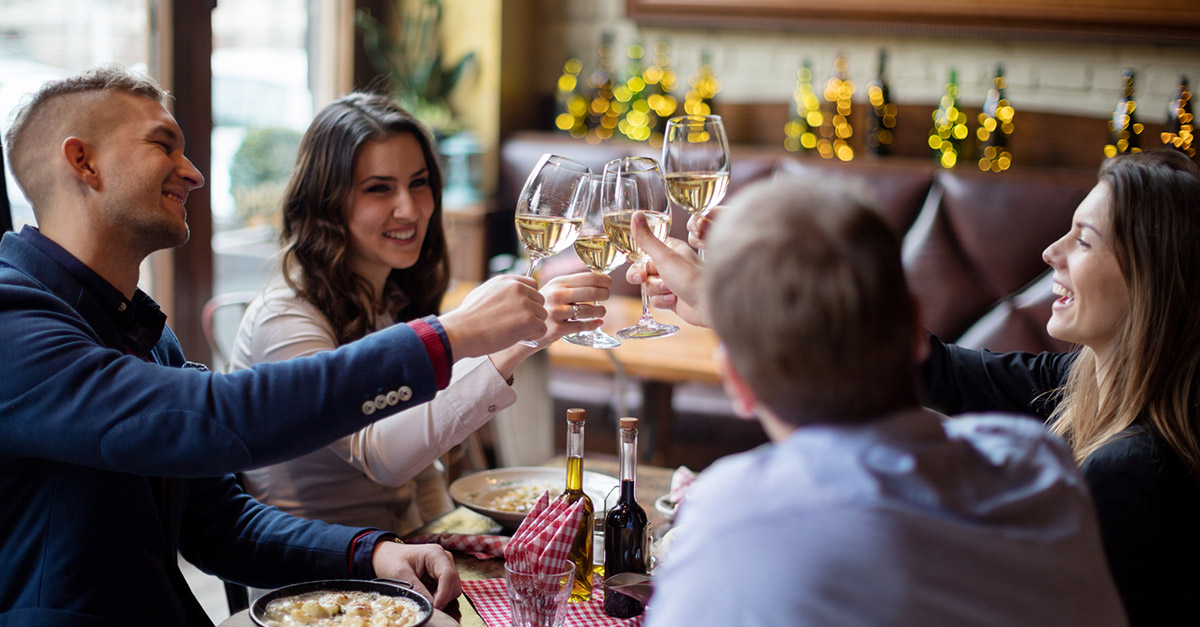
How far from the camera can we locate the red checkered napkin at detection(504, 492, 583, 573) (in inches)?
48.9

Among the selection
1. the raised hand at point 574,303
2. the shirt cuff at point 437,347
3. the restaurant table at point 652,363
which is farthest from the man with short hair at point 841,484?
the restaurant table at point 652,363

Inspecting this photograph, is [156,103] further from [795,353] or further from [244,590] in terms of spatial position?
[795,353]

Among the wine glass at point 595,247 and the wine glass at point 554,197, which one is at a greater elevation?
the wine glass at point 554,197

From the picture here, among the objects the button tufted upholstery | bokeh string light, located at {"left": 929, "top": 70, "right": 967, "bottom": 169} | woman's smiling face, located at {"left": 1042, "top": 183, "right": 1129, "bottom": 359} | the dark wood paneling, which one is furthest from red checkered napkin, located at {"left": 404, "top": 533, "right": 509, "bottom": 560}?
bokeh string light, located at {"left": 929, "top": 70, "right": 967, "bottom": 169}

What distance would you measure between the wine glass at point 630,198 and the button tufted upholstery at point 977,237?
186 cm

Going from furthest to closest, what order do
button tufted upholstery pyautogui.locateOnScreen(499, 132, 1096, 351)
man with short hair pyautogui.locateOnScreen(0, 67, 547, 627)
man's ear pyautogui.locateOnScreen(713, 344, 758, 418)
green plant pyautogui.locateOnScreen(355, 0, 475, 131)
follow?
green plant pyautogui.locateOnScreen(355, 0, 475, 131), button tufted upholstery pyautogui.locateOnScreen(499, 132, 1096, 351), man with short hair pyautogui.locateOnScreen(0, 67, 547, 627), man's ear pyautogui.locateOnScreen(713, 344, 758, 418)

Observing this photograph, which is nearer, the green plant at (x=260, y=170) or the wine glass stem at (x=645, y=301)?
the wine glass stem at (x=645, y=301)

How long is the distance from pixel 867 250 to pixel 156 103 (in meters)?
1.12

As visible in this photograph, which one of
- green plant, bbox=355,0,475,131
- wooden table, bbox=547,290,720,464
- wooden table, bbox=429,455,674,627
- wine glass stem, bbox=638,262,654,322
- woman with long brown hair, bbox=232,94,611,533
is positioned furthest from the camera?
green plant, bbox=355,0,475,131

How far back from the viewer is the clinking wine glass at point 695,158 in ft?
4.77

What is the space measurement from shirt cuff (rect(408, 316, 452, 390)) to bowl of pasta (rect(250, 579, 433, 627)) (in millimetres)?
251

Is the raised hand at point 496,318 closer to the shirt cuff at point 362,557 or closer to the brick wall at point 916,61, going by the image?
the shirt cuff at point 362,557

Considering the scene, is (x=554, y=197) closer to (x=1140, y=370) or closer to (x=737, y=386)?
(x=737, y=386)

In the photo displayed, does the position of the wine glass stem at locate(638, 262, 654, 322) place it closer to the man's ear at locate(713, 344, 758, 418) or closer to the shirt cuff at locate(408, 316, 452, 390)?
the shirt cuff at locate(408, 316, 452, 390)
